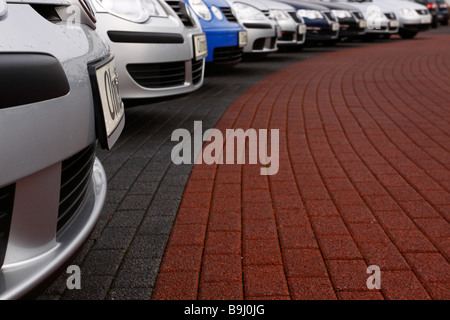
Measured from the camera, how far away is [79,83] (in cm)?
159

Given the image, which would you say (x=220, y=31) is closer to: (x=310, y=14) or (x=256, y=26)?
(x=256, y=26)

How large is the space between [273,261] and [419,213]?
3.32 ft

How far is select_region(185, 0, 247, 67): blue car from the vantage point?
6762 millimetres

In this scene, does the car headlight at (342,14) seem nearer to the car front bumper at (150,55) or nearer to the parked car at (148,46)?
the parked car at (148,46)

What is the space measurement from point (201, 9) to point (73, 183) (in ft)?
17.7

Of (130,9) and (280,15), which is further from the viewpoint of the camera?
(280,15)

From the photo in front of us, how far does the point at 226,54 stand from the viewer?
7250mm

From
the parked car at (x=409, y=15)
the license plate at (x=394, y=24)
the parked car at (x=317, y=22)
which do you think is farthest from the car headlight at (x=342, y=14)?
the parked car at (x=409, y=15)

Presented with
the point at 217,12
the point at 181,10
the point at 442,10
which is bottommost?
the point at 442,10

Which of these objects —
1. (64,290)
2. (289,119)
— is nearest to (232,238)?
(64,290)

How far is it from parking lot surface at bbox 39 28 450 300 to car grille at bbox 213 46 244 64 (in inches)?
51.1

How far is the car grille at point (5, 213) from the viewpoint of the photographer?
4.40 feet

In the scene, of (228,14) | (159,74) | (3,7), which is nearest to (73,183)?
(3,7)

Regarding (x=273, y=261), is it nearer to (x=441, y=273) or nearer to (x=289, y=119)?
(x=441, y=273)
